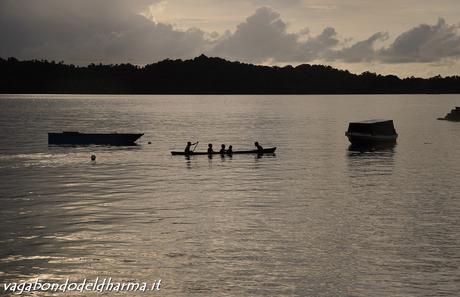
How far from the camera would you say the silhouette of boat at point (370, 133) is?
95625 millimetres

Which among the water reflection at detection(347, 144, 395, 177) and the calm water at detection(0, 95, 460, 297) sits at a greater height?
the calm water at detection(0, 95, 460, 297)

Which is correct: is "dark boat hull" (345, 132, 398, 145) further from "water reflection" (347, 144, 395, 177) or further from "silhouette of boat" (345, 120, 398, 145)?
"water reflection" (347, 144, 395, 177)

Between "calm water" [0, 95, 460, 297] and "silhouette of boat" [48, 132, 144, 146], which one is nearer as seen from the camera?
"calm water" [0, 95, 460, 297]

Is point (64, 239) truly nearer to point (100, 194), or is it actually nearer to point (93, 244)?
point (93, 244)

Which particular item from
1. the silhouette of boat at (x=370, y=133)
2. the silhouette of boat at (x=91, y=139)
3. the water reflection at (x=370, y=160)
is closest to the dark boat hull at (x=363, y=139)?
the silhouette of boat at (x=370, y=133)

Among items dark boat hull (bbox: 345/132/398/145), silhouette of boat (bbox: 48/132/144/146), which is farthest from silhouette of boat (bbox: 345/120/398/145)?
silhouette of boat (bbox: 48/132/144/146)

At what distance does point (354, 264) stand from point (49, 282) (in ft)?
42.7

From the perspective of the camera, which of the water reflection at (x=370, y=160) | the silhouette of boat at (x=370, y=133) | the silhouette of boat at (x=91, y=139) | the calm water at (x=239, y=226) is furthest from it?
the silhouette of boat at (x=91, y=139)

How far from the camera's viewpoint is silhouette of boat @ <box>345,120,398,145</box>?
95.6 metres

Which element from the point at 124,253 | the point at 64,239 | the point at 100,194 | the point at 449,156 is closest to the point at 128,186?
the point at 100,194

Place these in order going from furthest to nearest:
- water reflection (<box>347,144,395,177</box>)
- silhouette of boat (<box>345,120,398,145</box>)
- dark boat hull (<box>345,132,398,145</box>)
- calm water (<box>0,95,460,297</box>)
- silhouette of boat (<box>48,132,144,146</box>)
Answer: silhouette of boat (<box>48,132,144,146</box>) < silhouette of boat (<box>345,120,398,145</box>) < dark boat hull (<box>345,132,398,145</box>) < water reflection (<box>347,144,395,177</box>) < calm water (<box>0,95,460,297</box>)

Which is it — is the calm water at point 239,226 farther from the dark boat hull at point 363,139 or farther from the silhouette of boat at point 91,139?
the silhouette of boat at point 91,139

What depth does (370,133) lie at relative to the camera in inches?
3802

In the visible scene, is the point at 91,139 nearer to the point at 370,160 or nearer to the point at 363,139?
the point at 363,139
